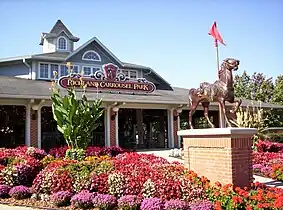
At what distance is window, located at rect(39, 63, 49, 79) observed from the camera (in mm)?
22156

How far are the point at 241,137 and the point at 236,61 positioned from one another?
2.45m

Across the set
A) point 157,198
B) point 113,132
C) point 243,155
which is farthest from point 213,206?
point 113,132

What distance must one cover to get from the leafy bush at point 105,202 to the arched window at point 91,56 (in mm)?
17828

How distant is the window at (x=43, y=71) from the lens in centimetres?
2216

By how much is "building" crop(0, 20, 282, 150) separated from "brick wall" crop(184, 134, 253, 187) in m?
11.0

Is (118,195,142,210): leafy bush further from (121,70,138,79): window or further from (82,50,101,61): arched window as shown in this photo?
(121,70,138,79): window

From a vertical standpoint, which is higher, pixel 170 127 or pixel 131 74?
pixel 131 74

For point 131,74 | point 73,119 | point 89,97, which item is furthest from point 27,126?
point 131,74

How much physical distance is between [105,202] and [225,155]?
8.33 ft

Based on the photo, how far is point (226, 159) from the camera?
22.0 ft

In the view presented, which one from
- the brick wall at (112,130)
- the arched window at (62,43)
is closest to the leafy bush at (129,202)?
the brick wall at (112,130)

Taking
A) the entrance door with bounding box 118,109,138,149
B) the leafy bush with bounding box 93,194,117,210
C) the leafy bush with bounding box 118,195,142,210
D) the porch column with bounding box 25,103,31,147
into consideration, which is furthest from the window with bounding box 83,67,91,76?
the leafy bush with bounding box 118,195,142,210

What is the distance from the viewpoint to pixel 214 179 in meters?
7.02

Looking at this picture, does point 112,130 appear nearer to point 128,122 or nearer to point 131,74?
point 131,74
